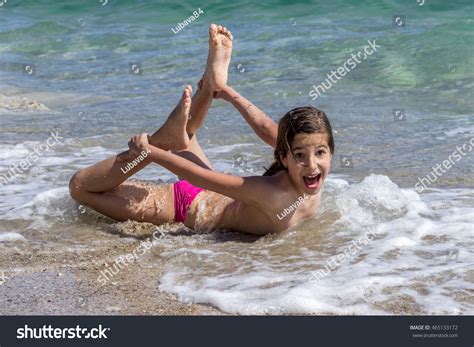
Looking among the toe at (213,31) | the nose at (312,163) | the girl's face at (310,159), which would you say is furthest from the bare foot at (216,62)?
the nose at (312,163)

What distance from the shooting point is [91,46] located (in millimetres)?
14672

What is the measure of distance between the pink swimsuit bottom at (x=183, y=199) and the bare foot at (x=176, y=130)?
343 mm

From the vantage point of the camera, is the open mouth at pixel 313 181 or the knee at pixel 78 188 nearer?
the open mouth at pixel 313 181

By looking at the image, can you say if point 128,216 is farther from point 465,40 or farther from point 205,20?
point 205,20

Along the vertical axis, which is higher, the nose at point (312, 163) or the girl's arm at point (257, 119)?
the girl's arm at point (257, 119)

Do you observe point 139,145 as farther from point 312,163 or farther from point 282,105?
point 282,105

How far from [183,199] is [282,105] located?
4210mm

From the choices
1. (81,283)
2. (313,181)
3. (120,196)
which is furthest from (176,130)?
(81,283)

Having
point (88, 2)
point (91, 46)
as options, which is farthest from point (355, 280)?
point (88, 2)

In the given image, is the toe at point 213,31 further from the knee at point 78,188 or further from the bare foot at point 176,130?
the knee at point 78,188

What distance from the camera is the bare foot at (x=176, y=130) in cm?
495

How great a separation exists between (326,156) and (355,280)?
2.87ft

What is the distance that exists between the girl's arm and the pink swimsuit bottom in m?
0.57

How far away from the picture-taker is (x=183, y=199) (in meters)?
5.28
